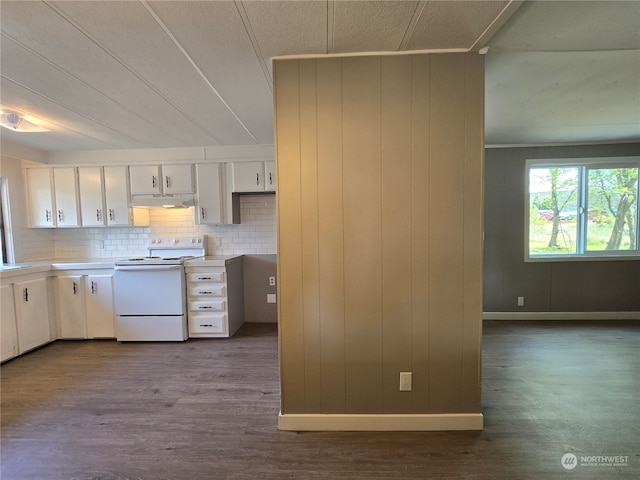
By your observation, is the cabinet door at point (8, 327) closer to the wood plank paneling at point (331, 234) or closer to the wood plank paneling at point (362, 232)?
the wood plank paneling at point (331, 234)

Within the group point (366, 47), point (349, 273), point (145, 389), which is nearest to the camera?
point (366, 47)

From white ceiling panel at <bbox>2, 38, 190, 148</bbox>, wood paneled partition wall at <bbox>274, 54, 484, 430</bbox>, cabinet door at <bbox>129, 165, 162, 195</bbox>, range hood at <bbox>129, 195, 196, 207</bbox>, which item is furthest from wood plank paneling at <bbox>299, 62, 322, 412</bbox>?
cabinet door at <bbox>129, 165, 162, 195</bbox>

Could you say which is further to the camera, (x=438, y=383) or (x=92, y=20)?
(x=438, y=383)

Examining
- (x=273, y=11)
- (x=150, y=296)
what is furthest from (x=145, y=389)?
(x=273, y=11)

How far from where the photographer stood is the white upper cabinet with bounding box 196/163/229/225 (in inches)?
146

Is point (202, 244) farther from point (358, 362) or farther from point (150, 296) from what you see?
point (358, 362)

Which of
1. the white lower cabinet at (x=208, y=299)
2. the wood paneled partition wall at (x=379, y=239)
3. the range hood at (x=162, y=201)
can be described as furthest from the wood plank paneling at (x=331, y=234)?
the range hood at (x=162, y=201)

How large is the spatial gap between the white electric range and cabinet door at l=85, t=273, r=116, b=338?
0.13 meters


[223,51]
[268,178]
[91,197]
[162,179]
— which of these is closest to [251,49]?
[223,51]

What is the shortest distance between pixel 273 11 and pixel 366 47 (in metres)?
0.57

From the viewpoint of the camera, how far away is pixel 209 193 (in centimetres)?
373

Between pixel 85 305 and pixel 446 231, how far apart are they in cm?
404

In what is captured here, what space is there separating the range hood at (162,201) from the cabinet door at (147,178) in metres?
0.08

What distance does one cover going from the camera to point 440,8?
4.51 feet
